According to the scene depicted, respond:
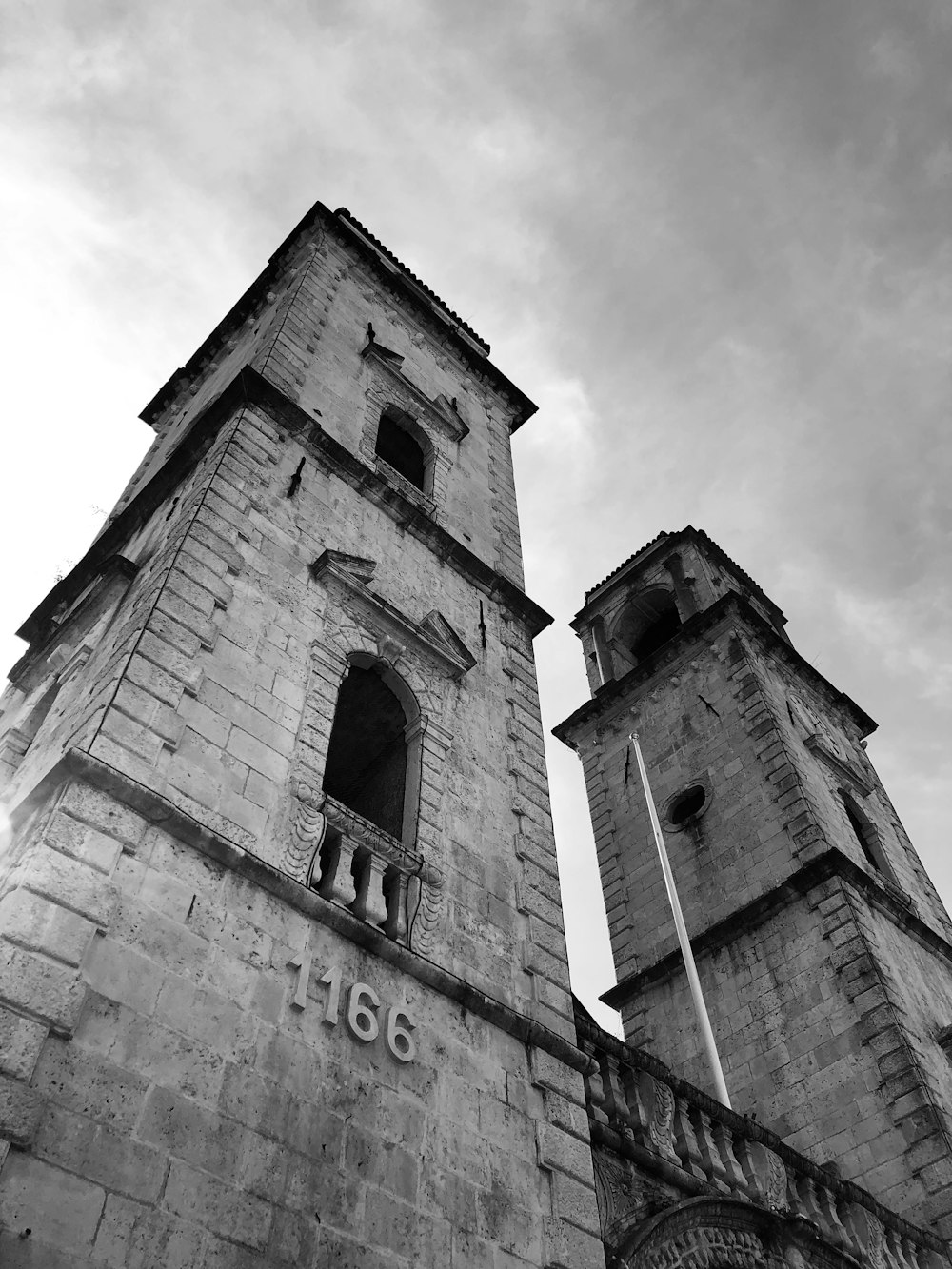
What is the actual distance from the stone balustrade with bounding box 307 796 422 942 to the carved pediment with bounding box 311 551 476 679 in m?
2.39

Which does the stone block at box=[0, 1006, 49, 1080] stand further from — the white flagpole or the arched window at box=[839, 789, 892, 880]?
the arched window at box=[839, 789, 892, 880]

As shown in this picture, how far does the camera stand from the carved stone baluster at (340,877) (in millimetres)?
7488

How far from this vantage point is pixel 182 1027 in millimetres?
5852

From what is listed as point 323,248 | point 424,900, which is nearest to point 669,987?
point 424,900

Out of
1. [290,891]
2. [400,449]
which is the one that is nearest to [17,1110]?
[290,891]

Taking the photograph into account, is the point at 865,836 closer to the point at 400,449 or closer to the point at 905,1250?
the point at 905,1250

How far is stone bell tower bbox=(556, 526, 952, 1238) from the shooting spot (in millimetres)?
12273

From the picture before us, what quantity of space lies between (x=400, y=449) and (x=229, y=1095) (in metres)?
10.8

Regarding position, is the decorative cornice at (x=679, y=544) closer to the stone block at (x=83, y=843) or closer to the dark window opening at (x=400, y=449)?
the dark window opening at (x=400, y=449)

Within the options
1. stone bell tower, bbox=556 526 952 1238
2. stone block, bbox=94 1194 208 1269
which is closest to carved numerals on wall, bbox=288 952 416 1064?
stone block, bbox=94 1194 208 1269

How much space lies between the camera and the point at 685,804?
694 inches

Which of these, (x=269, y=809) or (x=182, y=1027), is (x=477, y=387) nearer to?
(x=269, y=809)

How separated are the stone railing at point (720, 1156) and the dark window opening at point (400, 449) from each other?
8.39m

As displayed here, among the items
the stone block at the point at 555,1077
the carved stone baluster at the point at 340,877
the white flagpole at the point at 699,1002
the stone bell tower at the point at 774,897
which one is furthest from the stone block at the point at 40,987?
the stone bell tower at the point at 774,897
